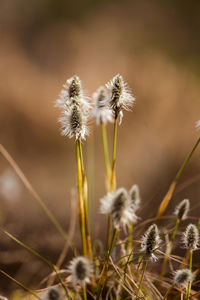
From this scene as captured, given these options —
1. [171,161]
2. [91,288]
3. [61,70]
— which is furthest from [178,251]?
[61,70]

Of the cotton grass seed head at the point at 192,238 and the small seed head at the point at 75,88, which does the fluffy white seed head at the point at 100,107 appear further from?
the cotton grass seed head at the point at 192,238

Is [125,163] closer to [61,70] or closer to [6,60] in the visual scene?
[61,70]

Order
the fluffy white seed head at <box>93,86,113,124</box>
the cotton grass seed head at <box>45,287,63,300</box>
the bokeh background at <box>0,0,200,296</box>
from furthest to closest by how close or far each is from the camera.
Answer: the bokeh background at <box>0,0,200,296</box>
the fluffy white seed head at <box>93,86,113,124</box>
the cotton grass seed head at <box>45,287,63,300</box>

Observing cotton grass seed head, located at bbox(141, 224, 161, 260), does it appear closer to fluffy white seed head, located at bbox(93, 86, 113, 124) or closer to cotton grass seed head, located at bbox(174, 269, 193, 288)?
cotton grass seed head, located at bbox(174, 269, 193, 288)

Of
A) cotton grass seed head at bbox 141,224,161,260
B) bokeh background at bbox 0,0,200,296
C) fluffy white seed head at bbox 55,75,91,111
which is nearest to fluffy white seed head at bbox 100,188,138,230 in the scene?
cotton grass seed head at bbox 141,224,161,260

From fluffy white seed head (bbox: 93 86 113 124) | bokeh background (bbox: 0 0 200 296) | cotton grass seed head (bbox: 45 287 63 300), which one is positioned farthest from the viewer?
bokeh background (bbox: 0 0 200 296)

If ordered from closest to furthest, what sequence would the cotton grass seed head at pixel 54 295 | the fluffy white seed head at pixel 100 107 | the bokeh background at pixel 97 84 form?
1. the cotton grass seed head at pixel 54 295
2. the fluffy white seed head at pixel 100 107
3. the bokeh background at pixel 97 84

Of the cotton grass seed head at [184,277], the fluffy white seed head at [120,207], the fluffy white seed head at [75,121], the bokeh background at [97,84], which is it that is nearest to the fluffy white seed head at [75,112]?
the fluffy white seed head at [75,121]

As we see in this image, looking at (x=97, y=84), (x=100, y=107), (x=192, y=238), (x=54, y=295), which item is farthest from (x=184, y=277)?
(x=97, y=84)

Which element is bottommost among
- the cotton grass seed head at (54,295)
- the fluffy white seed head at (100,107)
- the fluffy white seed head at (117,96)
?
the cotton grass seed head at (54,295)
